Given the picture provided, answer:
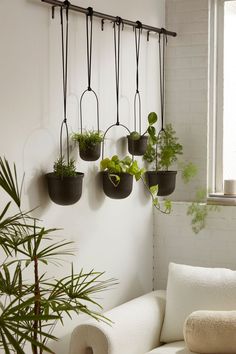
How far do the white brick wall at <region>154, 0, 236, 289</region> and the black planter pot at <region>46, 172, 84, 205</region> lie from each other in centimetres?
109

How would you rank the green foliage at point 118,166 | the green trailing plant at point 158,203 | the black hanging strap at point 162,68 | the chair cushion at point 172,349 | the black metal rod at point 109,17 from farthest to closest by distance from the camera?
the black hanging strap at point 162,68, the green trailing plant at point 158,203, the green foliage at point 118,166, the chair cushion at point 172,349, the black metal rod at point 109,17

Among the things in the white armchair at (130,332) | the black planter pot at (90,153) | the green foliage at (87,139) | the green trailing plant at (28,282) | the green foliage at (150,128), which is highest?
the green foliage at (150,128)

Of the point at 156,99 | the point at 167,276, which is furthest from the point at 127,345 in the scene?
the point at 156,99

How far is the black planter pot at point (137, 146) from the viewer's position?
12.6ft

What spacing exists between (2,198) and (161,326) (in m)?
1.29

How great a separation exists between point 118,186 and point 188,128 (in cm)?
84

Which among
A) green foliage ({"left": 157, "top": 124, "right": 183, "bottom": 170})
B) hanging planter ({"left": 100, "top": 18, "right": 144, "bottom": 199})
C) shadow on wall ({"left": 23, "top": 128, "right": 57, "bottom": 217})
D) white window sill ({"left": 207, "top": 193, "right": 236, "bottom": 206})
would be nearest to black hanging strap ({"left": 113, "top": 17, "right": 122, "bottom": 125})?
hanging planter ({"left": 100, "top": 18, "right": 144, "bottom": 199})

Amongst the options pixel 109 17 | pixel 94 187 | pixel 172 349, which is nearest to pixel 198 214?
pixel 94 187

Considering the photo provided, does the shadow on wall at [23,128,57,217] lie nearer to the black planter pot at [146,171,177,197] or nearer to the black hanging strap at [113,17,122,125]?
the black hanging strap at [113,17,122,125]

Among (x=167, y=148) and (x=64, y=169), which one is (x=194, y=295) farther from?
(x=64, y=169)

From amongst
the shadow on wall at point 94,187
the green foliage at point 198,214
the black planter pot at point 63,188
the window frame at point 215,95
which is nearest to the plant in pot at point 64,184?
the black planter pot at point 63,188

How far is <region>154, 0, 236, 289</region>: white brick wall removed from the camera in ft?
13.4

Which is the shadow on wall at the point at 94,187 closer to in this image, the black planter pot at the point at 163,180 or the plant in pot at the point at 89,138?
the plant in pot at the point at 89,138

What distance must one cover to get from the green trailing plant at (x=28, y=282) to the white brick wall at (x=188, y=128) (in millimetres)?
540
